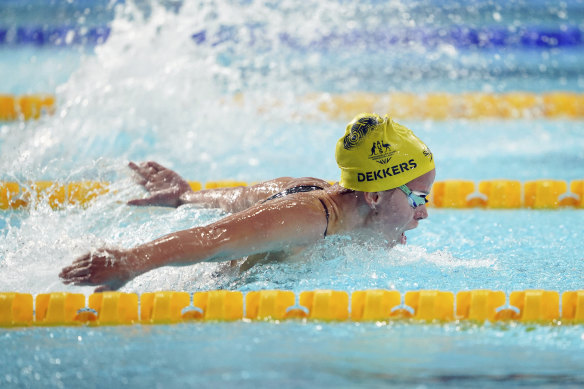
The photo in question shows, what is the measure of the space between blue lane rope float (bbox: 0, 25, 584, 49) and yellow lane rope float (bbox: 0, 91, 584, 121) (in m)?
1.73

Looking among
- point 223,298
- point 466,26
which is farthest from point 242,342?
point 466,26

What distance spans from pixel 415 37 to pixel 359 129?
6.32 meters

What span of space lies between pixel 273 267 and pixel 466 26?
6828 millimetres

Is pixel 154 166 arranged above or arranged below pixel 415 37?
below

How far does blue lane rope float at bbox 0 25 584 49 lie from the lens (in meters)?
8.62

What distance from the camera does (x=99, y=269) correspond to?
218 centimetres

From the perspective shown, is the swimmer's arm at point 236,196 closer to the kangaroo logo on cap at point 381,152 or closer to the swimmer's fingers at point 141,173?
the swimmer's fingers at point 141,173

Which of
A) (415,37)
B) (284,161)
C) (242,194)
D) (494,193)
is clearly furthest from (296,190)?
(415,37)

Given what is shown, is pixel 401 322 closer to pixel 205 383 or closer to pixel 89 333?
pixel 205 383

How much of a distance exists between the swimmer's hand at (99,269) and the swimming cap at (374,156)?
2.75 feet

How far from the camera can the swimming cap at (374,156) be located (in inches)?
103

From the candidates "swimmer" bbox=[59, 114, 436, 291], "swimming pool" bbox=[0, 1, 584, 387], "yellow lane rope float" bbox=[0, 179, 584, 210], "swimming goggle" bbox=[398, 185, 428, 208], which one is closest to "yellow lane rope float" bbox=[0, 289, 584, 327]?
"swimming pool" bbox=[0, 1, 584, 387]

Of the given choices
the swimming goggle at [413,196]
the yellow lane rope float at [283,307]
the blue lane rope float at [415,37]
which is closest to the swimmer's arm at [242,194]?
the swimming goggle at [413,196]

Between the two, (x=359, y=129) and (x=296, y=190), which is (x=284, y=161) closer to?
(x=296, y=190)
